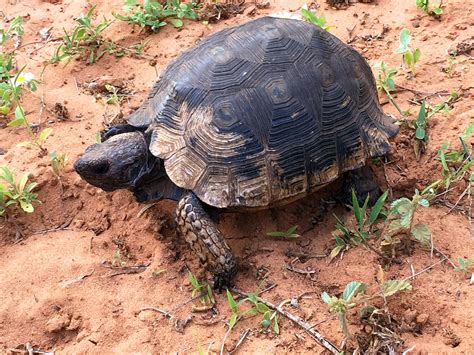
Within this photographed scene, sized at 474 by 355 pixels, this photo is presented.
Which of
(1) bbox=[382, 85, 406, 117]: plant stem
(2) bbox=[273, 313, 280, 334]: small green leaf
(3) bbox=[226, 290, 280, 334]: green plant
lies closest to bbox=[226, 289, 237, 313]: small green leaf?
(3) bbox=[226, 290, 280, 334]: green plant

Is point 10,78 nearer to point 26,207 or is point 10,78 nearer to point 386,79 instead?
point 26,207

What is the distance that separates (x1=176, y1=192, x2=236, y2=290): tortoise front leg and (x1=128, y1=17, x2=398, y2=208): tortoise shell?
0.10 meters

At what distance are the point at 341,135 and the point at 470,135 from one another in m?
1.20

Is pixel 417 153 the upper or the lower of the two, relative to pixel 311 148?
lower

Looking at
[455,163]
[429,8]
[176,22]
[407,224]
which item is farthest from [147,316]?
[429,8]

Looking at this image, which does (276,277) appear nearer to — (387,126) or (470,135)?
(387,126)

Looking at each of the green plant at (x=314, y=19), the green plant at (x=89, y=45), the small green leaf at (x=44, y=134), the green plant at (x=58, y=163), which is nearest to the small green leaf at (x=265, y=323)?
the green plant at (x=58, y=163)

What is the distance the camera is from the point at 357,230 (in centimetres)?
334

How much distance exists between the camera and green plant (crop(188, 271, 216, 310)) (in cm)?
308

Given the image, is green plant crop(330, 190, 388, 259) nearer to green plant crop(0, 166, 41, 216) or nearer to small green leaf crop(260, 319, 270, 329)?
small green leaf crop(260, 319, 270, 329)

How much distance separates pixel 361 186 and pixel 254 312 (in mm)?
1220

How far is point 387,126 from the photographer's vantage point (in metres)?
3.63

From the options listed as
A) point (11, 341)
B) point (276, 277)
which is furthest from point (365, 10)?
point (11, 341)

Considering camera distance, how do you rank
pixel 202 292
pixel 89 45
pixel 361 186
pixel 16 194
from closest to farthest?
pixel 202 292, pixel 361 186, pixel 16 194, pixel 89 45
